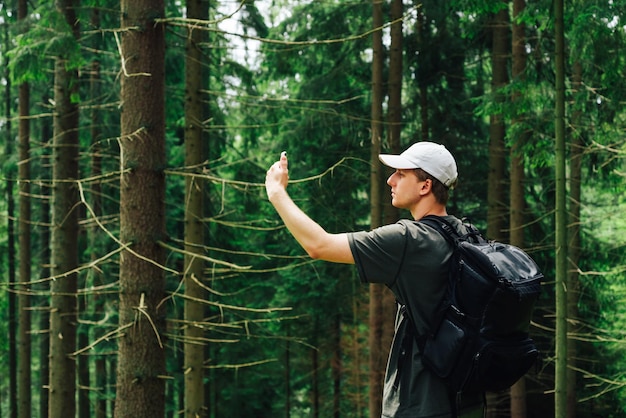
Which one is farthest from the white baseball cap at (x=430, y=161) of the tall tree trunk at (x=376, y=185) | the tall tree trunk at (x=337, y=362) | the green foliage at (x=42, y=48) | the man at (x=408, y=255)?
the tall tree trunk at (x=337, y=362)

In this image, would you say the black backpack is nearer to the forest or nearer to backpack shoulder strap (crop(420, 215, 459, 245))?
backpack shoulder strap (crop(420, 215, 459, 245))

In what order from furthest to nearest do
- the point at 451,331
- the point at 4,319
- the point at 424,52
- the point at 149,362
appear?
the point at 4,319, the point at 424,52, the point at 149,362, the point at 451,331

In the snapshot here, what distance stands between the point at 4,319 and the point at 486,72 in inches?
591

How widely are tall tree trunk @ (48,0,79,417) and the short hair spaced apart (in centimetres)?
779

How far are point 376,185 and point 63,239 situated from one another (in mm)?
5323

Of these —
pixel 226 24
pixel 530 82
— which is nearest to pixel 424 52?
pixel 226 24

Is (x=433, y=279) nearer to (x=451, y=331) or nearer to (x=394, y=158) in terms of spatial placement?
(x=451, y=331)

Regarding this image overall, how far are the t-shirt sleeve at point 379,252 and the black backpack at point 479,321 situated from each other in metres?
0.22

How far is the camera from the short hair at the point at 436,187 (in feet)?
11.0

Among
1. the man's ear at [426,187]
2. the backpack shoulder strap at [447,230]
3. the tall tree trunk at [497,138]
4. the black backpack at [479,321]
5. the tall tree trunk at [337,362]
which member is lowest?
the tall tree trunk at [337,362]

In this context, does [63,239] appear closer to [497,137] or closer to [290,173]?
[290,173]

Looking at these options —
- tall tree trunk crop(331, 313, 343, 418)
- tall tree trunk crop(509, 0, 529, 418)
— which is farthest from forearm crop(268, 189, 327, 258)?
tall tree trunk crop(331, 313, 343, 418)

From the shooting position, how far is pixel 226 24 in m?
13.4

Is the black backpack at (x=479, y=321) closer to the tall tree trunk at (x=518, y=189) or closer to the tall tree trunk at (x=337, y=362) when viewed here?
the tall tree trunk at (x=518, y=189)
